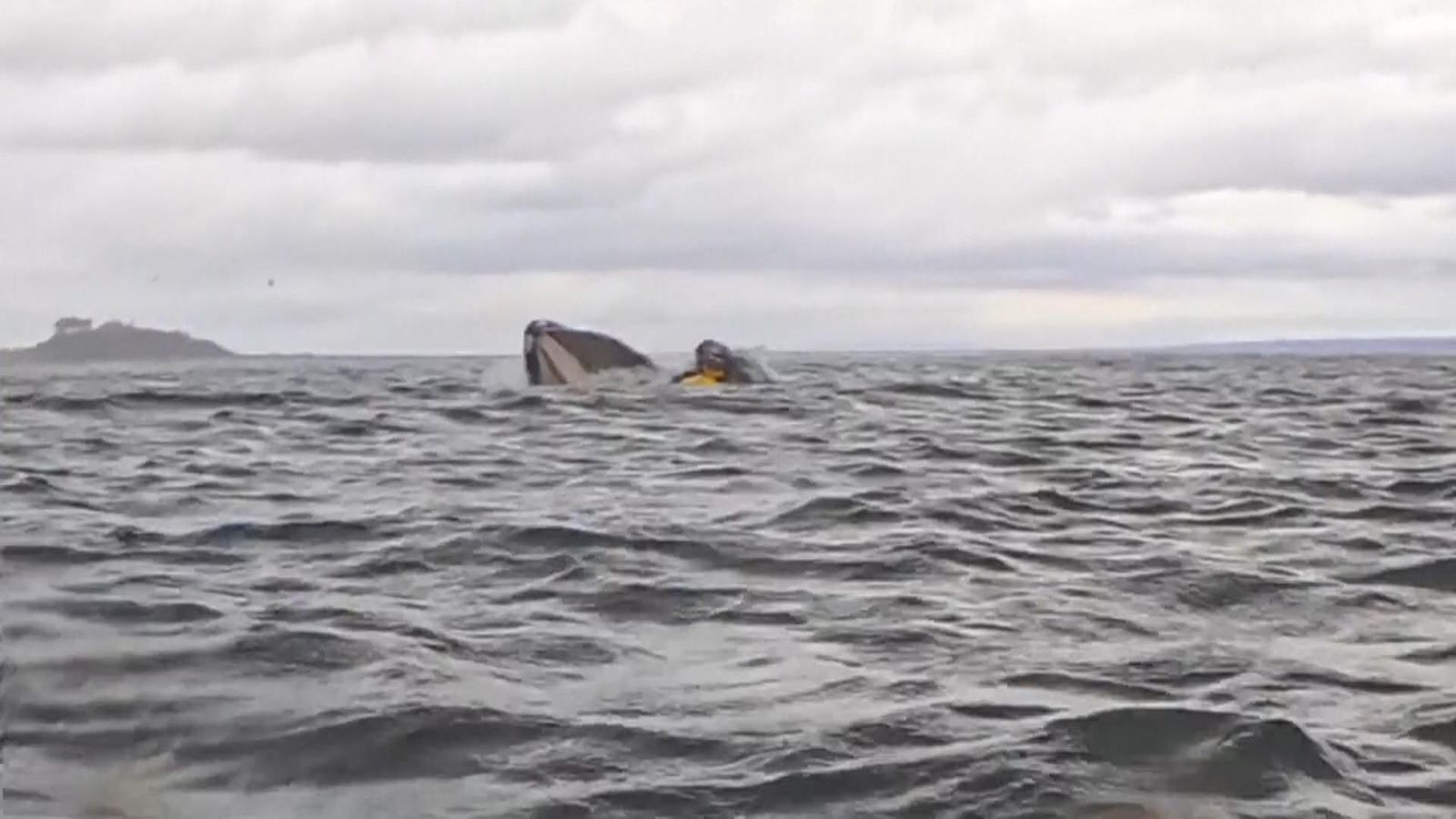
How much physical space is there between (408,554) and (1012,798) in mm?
5356

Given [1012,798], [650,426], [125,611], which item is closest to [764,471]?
[650,426]

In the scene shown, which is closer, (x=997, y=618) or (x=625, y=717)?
(x=625, y=717)

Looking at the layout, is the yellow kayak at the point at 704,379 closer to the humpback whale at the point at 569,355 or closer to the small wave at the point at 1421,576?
the humpback whale at the point at 569,355

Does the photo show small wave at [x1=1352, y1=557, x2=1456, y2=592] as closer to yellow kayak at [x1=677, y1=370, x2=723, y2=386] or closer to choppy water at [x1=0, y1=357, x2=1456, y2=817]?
choppy water at [x1=0, y1=357, x2=1456, y2=817]

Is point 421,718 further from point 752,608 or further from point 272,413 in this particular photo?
point 272,413

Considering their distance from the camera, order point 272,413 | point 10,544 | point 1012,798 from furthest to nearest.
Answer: point 272,413, point 10,544, point 1012,798

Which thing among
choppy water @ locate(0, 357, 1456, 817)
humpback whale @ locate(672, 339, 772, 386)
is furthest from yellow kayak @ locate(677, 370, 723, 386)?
choppy water @ locate(0, 357, 1456, 817)

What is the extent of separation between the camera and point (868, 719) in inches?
257

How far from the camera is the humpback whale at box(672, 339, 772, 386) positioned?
2883 centimetres

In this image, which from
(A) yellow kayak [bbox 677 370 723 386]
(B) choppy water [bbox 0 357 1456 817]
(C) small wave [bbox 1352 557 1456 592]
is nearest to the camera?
(B) choppy water [bbox 0 357 1456 817]

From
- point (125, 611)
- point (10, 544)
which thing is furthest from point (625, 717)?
point (10, 544)

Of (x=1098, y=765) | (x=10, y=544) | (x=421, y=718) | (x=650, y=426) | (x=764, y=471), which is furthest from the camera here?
(x=650, y=426)

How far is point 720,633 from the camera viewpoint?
8.12 meters

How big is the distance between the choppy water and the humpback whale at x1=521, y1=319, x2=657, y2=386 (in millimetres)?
11654
